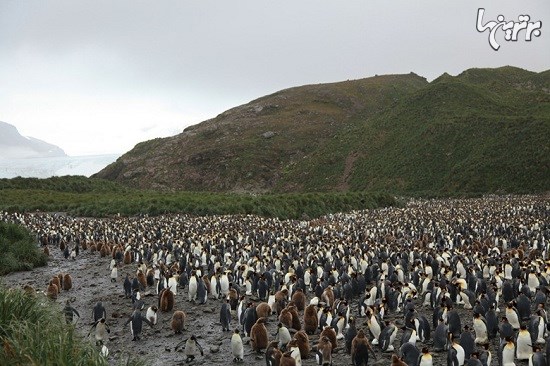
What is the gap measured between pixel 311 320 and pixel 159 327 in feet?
14.6

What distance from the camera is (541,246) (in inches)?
877

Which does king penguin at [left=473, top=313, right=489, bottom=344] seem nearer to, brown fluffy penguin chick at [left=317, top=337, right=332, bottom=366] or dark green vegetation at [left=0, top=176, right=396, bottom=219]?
brown fluffy penguin chick at [left=317, top=337, right=332, bottom=366]

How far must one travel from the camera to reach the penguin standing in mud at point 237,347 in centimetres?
1080

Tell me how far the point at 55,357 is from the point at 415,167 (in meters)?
65.1

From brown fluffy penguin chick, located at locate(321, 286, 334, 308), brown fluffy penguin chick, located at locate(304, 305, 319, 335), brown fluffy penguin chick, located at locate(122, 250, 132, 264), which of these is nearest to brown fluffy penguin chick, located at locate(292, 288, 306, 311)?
brown fluffy penguin chick, located at locate(321, 286, 334, 308)

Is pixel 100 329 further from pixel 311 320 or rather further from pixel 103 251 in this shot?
pixel 103 251

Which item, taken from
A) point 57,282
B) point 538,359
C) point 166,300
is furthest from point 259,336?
→ point 57,282

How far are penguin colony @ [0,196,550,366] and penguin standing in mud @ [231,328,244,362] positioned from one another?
1.3 inches

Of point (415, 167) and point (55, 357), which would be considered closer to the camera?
point (55, 357)

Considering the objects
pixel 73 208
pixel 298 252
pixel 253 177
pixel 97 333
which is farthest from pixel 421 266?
pixel 253 177

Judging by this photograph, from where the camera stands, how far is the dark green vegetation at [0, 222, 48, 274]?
22.5 meters

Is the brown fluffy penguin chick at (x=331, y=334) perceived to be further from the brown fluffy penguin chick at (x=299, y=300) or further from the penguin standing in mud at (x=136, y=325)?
the penguin standing in mud at (x=136, y=325)

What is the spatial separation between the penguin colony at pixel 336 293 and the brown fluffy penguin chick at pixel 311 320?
0.03 metres

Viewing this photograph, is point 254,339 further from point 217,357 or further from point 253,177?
point 253,177
